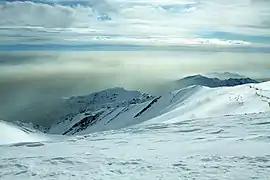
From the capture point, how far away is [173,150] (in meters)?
13.8

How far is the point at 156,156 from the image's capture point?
1302 centimetres

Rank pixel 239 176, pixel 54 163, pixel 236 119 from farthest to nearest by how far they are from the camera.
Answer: pixel 236 119 → pixel 54 163 → pixel 239 176

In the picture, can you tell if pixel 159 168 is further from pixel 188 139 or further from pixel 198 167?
pixel 188 139

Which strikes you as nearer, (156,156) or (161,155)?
(156,156)

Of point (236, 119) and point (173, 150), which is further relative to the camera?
point (236, 119)

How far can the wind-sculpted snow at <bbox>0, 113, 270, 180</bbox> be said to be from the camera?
10.8m

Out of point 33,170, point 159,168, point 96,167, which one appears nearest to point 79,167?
point 96,167

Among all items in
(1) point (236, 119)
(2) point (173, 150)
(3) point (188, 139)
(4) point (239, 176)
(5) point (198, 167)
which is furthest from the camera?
(1) point (236, 119)

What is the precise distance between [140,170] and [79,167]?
1.80 m

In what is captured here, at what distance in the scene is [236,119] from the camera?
19.8 m

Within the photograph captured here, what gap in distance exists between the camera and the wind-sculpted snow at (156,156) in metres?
10.8

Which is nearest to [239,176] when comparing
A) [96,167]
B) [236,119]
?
[96,167]

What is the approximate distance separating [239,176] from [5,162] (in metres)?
6.89

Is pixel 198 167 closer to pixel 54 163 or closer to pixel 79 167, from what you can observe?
pixel 79 167
